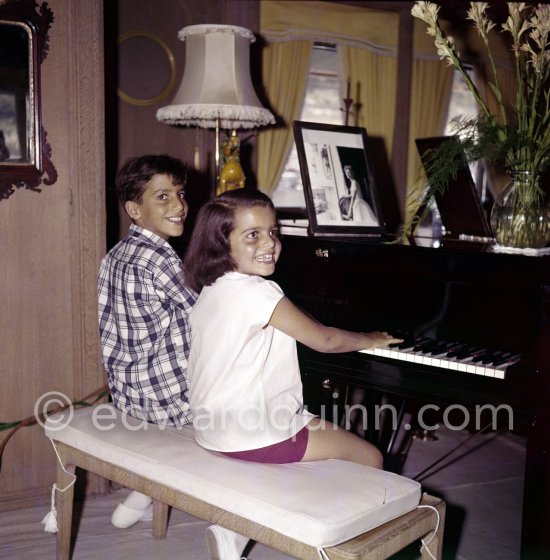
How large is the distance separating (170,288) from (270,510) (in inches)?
34.5

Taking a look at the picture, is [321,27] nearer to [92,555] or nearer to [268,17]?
[268,17]

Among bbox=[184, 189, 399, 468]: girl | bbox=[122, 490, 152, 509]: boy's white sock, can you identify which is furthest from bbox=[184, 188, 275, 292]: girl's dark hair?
bbox=[122, 490, 152, 509]: boy's white sock

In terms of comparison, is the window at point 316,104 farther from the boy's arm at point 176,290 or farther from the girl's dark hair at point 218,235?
the girl's dark hair at point 218,235

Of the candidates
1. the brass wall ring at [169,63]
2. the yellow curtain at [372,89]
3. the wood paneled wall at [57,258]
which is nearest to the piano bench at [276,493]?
the wood paneled wall at [57,258]

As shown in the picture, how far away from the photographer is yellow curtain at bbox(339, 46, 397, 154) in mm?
5895

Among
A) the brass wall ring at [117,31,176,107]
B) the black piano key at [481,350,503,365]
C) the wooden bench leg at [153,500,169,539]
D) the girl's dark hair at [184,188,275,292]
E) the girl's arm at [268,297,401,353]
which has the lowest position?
the wooden bench leg at [153,500,169,539]

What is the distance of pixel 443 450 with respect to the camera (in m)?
3.67

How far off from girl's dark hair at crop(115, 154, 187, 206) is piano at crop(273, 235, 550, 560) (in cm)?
51

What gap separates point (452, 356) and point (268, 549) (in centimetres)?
104

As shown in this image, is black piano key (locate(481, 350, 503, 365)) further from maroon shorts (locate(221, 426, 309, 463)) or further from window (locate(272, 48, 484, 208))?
window (locate(272, 48, 484, 208))

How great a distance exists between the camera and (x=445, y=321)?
2.38m

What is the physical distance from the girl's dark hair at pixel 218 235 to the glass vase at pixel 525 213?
33.9 inches

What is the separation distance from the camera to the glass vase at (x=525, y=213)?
2.27m

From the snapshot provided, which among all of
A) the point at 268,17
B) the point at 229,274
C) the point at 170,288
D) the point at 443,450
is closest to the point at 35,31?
the point at 170,288
